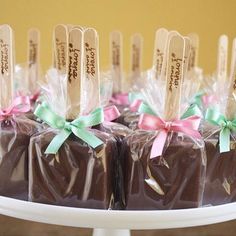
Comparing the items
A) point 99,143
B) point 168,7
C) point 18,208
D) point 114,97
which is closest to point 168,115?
point 99,143

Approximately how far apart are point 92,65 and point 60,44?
0.31ft

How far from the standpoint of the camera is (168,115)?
2.87 ft

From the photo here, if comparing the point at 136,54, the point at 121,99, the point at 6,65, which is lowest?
the point at 121,99

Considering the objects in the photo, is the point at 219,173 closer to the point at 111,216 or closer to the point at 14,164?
the point at 111,216

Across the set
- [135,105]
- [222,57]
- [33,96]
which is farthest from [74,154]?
[222,57]

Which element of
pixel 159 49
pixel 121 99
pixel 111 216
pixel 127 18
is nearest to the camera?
pixel 111 216

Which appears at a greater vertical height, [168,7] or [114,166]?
[168,7]

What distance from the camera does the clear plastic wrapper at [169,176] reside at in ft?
2.74

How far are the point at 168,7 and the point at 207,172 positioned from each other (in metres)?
0.94

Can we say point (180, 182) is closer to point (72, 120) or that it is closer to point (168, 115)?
point (168, 115)

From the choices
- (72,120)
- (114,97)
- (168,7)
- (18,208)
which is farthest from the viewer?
(168,7)

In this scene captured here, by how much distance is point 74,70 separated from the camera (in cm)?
84

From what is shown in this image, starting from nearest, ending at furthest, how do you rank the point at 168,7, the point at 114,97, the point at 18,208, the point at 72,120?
the point at 18,208 < the point at 72,120 < the point at 114,97 < the point at 168,7

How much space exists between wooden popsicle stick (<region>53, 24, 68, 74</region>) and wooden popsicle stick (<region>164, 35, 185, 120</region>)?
0.20 m
